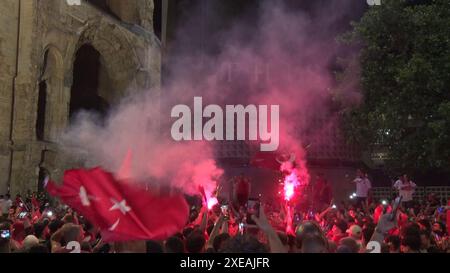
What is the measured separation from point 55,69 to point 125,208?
1858 centimetres

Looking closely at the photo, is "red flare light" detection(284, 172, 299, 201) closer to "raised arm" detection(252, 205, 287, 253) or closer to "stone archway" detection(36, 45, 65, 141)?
"raised arm" detection(252, 205, 287, 253)

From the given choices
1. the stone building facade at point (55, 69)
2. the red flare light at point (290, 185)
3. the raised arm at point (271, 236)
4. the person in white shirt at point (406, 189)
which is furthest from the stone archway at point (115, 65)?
the raised arm at point (271, 236)

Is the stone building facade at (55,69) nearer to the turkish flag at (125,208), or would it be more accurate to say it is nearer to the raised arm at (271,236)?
the turkish flag at (125,208)

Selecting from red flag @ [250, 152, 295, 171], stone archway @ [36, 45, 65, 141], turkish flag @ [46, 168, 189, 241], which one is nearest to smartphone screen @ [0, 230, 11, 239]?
turkish flag @ [46, 168, 189, 241]

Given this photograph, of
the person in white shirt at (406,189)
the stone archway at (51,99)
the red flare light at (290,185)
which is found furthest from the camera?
the stone archway at (51,99)

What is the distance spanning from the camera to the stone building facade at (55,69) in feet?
63.7

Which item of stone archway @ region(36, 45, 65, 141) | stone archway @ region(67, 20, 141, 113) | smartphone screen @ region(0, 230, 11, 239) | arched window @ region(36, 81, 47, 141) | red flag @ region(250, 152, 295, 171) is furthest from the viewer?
stone archway @ region(67, 20, 141, 113)

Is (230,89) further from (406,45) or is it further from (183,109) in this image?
(406,45)

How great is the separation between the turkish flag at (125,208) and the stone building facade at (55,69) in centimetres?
1597

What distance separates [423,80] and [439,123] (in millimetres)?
1381

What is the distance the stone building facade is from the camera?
1941 centimetres

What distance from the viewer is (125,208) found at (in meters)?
4.23

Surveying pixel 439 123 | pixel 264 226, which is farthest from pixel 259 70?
pixel 264 226

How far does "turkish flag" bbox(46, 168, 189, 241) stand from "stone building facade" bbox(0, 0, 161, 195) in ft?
52.4
